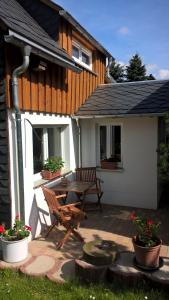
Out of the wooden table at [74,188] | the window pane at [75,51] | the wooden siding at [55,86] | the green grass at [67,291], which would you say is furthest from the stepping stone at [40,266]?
the window pane at [75,51]

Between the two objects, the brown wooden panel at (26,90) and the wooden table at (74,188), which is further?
the wooden table at (74,188)

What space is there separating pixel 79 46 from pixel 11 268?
7.10 metres

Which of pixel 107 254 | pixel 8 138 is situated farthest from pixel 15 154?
pixel 107 254

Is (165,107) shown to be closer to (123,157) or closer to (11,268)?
(123,157)

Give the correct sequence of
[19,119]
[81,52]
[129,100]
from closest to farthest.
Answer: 1. [19,119]
2. [129,100]
3. [81,52]

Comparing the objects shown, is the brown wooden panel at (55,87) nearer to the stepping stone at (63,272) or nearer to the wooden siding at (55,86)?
the wooden siding at (55,86)

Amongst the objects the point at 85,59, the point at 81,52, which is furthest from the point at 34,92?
the point at 85,59

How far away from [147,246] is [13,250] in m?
2.32

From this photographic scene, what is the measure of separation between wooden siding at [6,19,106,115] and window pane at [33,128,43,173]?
24.6 inches

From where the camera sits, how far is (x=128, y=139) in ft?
26.8

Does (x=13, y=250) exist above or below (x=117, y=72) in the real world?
below

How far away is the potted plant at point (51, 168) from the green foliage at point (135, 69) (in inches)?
1018

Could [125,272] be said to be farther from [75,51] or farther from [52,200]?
[75,51]

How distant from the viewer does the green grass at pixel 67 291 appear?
3971mm
